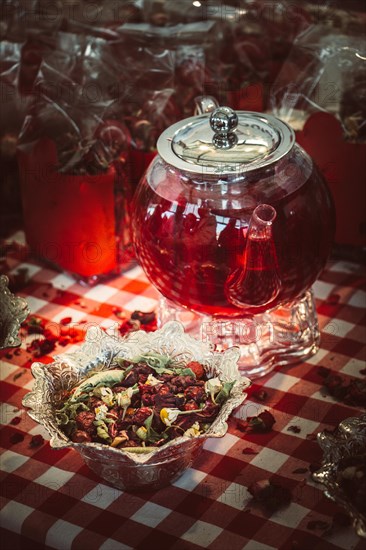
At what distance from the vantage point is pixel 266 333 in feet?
4.02

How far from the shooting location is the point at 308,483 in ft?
3.27

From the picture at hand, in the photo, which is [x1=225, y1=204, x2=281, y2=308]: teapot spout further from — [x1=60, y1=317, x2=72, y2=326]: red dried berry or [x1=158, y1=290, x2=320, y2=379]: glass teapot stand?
[x1=60, y1=317, x2=72, y2=326]: red dried berry

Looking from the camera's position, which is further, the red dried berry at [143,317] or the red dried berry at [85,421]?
the red dried berry at [143,317]

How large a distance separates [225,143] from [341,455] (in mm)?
413

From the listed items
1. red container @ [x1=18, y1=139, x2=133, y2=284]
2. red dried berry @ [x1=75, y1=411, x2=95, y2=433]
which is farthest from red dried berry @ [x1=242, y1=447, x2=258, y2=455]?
red container @ [x1=18, y1=139, x2=133, y2=284]

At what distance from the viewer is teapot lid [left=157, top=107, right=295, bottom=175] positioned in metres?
1.05

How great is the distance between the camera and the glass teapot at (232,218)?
41.4 inches

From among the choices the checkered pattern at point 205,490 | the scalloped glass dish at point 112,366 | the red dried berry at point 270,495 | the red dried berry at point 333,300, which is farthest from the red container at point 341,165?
the red dried berry at point 270,495

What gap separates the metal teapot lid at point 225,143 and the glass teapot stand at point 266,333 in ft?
0.70

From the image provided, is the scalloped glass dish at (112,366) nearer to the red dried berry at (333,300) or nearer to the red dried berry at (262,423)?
the red dried berry at (262,423)

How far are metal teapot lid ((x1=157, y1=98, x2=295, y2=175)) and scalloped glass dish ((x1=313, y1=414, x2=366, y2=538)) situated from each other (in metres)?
0.33

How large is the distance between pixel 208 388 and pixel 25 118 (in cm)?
62

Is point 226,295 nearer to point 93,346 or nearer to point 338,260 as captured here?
point 93,346

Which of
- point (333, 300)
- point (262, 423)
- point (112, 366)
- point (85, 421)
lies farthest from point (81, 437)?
point (333, 300)
